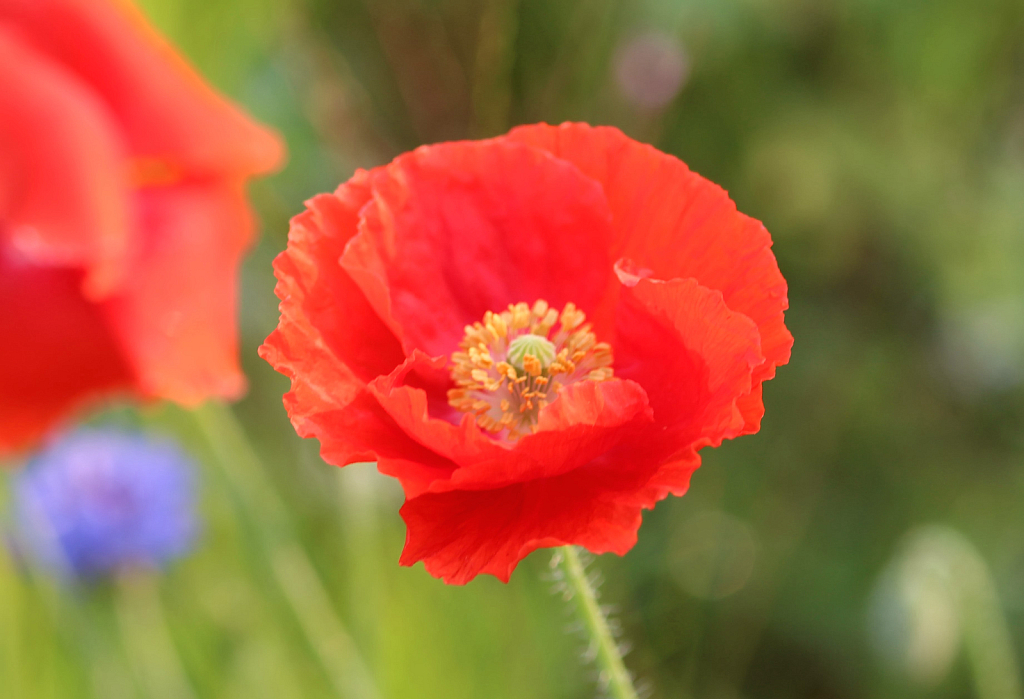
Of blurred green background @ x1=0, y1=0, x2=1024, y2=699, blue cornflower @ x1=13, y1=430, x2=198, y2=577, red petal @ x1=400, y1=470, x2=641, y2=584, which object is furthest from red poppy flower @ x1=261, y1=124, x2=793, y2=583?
blue cornflower @ x1=13, y1=430, x2=198, y2=577

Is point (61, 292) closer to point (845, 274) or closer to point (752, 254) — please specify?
point (752, 254)

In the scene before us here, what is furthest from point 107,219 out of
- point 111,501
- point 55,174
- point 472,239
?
point 111,501

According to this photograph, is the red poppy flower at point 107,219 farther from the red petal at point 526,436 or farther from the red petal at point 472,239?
the red petal at point 526,436

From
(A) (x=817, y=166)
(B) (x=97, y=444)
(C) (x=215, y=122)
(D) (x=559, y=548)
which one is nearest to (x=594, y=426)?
(D) (x=559, y=548)

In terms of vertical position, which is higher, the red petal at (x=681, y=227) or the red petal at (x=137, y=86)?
the red petal at (x=137, y=86)

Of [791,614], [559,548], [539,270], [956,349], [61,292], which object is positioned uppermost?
[61,292]

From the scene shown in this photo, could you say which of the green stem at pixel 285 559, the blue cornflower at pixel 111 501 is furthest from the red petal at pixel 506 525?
the blue cornflower at pixel 111 501
